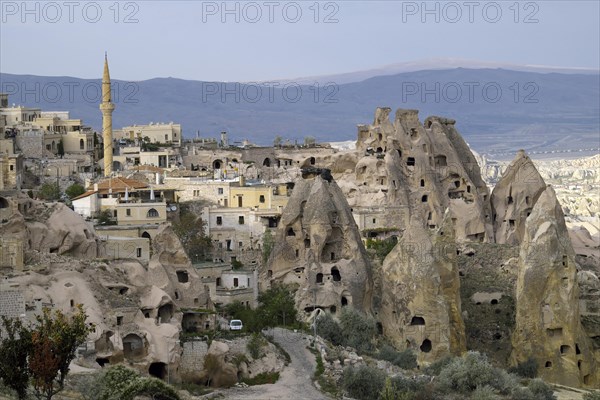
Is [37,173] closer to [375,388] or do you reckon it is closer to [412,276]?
[412,276]

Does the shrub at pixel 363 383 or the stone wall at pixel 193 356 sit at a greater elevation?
the stone wall at pixel 193 356

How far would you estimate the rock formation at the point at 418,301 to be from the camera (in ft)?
231

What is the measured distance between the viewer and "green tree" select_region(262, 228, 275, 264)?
74.0 meters

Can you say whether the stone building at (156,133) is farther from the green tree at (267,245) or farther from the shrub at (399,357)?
the shrub at (399,357)

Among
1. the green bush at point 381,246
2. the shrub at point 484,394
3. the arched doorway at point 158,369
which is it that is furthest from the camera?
the green bush at point 381,246

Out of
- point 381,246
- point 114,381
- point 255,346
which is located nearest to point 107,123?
point 381,246

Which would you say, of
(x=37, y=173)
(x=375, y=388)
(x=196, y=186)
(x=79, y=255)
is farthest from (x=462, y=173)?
(x=375, y=388)

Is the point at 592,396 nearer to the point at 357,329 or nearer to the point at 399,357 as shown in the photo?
the point at 399,357

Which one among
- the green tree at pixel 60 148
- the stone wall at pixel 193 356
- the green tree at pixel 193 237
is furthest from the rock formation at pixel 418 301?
the green tree at pixel 60 148

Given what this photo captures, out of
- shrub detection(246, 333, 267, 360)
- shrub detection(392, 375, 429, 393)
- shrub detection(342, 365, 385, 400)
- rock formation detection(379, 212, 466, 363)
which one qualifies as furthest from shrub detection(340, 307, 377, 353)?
shrub detection(342, 365, 385, 400)

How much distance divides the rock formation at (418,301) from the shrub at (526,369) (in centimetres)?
232

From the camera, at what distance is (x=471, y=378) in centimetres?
5569

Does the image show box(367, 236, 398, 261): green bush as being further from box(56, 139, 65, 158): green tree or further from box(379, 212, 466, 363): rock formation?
box(56, 139, 65, 158): green tree

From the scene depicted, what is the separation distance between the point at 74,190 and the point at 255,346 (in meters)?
27.0
